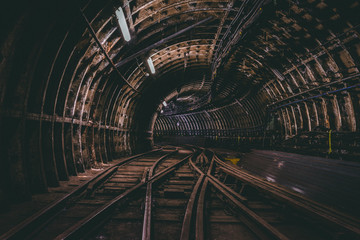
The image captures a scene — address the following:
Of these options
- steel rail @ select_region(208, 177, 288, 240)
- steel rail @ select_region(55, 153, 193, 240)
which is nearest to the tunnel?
steel rail @ select_region(55, 153, 193, 240)

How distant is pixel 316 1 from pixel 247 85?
29.9 feet

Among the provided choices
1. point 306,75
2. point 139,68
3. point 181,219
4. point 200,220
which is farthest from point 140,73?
point 200,220

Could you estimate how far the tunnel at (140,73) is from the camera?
4328 mm

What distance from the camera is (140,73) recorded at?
11602 mm

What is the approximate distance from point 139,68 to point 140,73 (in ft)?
3.95

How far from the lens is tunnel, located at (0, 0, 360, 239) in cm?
433

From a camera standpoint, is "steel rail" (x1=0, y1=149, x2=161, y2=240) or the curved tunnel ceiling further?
the curved tunnel ceiling

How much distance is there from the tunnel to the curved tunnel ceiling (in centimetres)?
3

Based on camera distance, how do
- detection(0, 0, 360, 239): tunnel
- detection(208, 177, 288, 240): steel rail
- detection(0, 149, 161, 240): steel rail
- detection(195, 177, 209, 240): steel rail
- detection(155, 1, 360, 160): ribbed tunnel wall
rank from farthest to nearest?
detection(155, 1, 360, 160): ribbed tunnel wall
detection(0, 0, 360, 239): tunnel
detection(208, 177, 288, 240): steel rail
detection(195, 177, 209, 240): steel rail
detection(0, 149, 161, 240): steel rail

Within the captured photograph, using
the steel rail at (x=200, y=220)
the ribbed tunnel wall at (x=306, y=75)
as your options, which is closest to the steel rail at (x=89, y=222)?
the steel rail at (x=200, y=220)

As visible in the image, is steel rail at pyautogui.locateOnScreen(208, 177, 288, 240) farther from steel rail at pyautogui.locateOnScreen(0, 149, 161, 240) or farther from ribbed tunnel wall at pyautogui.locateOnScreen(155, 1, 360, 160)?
ribbed tunnel wall at pyautogui.locateOnScreen(155, 1, 360, 160)

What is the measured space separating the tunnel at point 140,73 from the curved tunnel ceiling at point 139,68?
0.03m

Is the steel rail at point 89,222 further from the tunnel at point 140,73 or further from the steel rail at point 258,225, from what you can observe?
the steel rail at point 258,225

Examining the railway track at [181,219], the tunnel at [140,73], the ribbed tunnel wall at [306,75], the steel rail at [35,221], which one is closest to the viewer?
the steel rail at [35,221]
